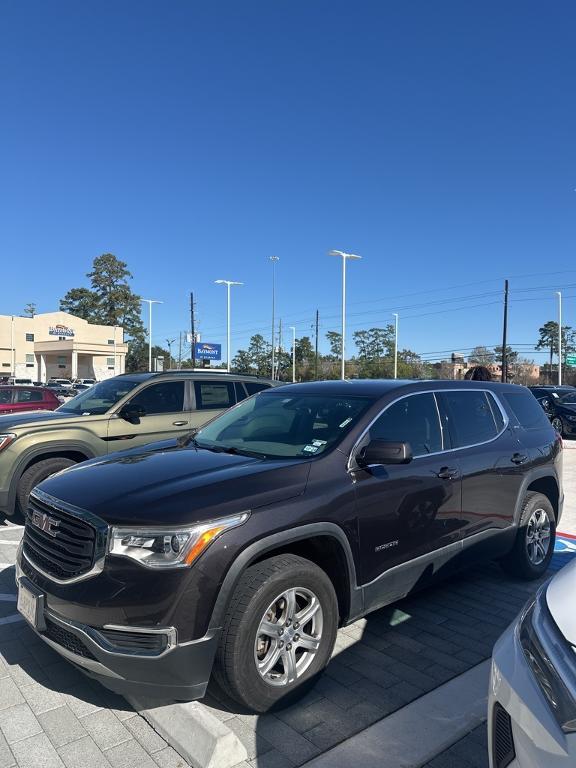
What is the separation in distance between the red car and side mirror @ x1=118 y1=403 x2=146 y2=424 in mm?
6422

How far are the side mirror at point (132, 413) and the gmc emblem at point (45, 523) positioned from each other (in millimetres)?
3948

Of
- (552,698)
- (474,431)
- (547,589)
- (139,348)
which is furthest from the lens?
(139,348)

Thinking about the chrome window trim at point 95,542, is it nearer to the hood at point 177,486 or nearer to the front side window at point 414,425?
the hood at point 177,486

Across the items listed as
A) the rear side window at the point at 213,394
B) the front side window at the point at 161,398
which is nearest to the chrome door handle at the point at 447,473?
the front side window at the point at 161,398

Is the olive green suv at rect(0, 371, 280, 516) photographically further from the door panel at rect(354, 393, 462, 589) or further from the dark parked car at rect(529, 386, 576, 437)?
the dark parked car at rect(529, 386, 576, 437)

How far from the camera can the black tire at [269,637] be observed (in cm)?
276

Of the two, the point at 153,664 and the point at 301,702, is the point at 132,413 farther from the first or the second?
the point at 153,664

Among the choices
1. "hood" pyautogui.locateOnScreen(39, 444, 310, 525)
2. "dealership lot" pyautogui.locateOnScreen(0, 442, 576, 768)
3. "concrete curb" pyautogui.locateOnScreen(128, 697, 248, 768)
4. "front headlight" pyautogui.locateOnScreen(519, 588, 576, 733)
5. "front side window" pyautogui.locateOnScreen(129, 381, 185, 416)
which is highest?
"front side window" pyautogui.locateOnScreen(129, 381, 185, 416)

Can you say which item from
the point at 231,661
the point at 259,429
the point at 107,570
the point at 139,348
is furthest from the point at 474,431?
the point at 139,348

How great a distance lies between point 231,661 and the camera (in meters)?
2.73

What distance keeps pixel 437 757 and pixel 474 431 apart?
251 centimetres

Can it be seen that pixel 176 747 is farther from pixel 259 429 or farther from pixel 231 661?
pixel 259 429

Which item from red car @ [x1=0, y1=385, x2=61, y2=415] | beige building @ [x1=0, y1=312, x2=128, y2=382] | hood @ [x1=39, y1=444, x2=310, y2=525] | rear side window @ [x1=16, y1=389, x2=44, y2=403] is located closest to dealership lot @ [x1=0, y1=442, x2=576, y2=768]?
hood @ [x1=39, y1=444, x2=310, y2=525]

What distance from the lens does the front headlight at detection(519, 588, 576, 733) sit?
1630 millimetres
